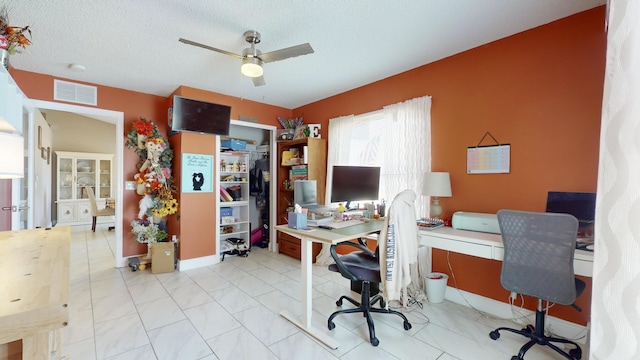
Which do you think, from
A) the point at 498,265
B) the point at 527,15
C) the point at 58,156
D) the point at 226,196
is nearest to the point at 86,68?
the point at 226,196

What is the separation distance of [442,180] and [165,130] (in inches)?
158

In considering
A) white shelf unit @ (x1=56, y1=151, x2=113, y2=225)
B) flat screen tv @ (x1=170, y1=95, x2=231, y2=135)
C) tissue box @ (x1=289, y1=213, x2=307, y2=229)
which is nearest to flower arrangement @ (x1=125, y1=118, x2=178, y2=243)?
flat screen tv @ (x1=170, y1=95, x2=231, y2=135)

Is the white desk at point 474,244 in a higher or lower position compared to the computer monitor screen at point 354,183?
lower

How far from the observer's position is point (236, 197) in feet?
15.3

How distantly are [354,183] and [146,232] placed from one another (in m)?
2.96

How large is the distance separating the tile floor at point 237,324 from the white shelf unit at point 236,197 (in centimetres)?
112

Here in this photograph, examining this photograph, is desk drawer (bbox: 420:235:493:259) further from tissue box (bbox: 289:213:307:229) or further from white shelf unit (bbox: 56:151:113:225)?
white shelf unit (bbox: 56:151:113:225)

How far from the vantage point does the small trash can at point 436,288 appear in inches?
107

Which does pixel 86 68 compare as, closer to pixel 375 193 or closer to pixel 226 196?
pixel 226 196

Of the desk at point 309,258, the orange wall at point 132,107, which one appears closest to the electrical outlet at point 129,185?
the orange wall at point 132,107

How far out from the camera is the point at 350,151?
390 cm

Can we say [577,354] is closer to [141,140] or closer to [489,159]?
[489,159]

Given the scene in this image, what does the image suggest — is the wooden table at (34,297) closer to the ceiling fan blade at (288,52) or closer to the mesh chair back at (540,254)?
the ceiling fan blade at (288,52)

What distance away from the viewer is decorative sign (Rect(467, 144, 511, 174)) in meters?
2.48
